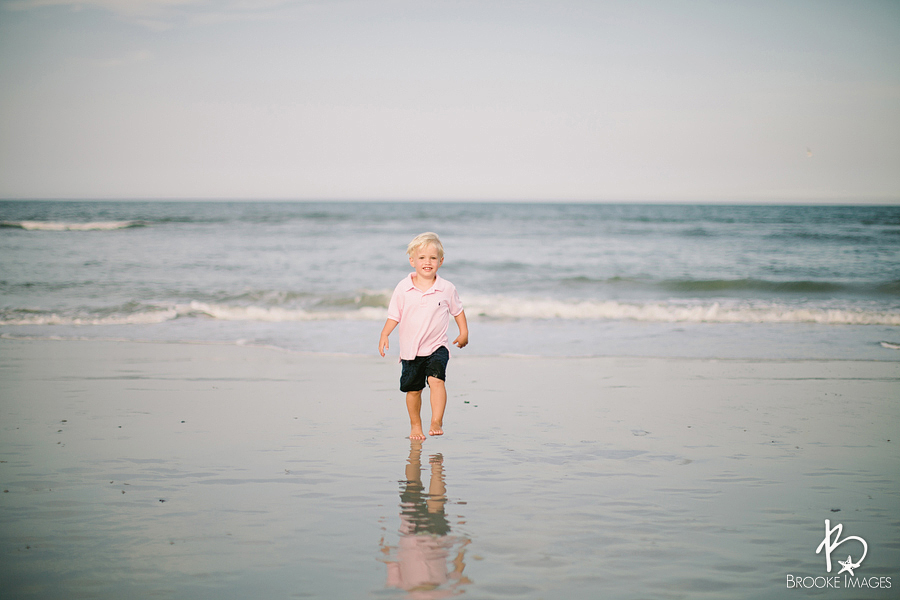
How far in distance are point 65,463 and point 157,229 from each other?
31.3 metres

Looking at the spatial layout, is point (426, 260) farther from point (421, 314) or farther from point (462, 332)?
point (462, 332)

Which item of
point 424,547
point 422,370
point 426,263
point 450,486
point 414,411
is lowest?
point 424,547

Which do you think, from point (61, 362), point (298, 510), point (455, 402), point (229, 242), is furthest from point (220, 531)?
point (229, 242)

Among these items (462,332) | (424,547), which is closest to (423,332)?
(462,332)

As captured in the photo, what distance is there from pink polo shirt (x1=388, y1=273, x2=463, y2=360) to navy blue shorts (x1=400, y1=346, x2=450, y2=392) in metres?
0.05

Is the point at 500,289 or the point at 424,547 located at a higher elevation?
the point at 500,289

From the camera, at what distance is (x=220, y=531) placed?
3219 mm

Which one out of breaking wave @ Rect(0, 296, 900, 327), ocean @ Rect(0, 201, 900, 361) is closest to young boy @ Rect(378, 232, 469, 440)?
ocean @ Rect(0, 201, 900, 361)

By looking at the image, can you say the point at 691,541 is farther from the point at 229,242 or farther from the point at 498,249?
the point at 229,242

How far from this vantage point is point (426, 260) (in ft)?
16.0

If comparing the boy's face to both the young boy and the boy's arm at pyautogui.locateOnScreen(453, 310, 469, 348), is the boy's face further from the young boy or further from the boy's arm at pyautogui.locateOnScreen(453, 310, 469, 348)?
the boy's arm at pyautogui.locateOnScreen(453, 310, 469, 348)

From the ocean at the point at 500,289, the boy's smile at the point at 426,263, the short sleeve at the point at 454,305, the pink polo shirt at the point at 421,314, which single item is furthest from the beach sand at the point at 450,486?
the ocean at the point at 500,289

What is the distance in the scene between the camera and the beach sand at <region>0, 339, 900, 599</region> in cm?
282

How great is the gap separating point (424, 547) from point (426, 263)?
232 centimetres
